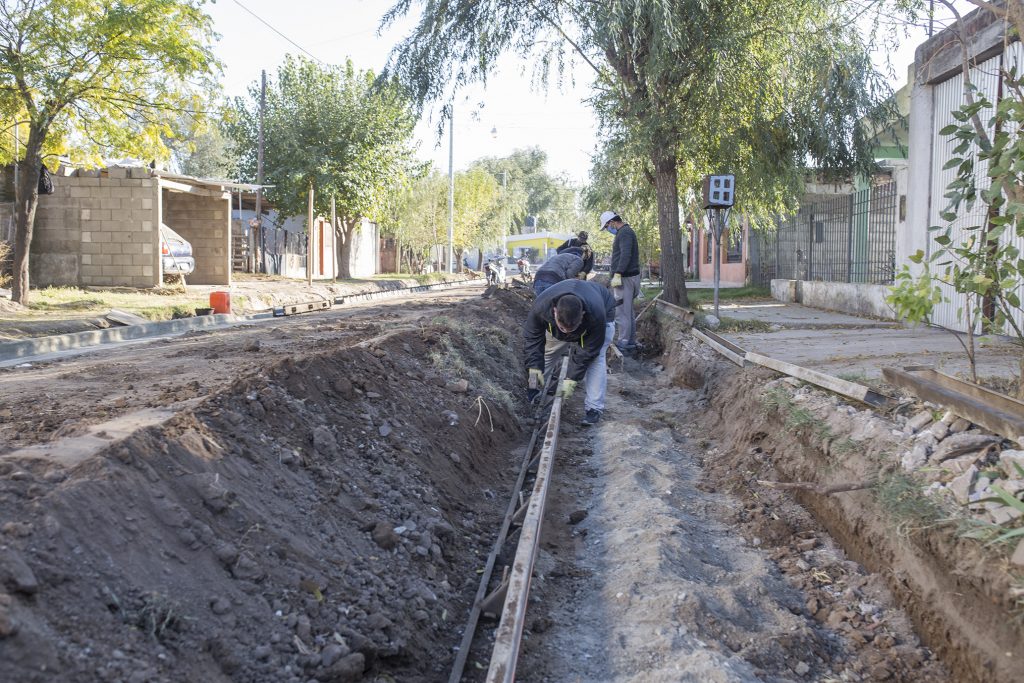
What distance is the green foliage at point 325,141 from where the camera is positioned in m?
32.4

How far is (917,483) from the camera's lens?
4.88 m

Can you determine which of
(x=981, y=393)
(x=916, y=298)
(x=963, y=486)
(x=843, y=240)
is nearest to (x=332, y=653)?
(x=963, y=486)

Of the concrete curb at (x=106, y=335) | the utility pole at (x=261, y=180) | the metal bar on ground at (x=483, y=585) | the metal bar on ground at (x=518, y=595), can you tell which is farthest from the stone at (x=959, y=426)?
the utility pole at (x=261, y=180)

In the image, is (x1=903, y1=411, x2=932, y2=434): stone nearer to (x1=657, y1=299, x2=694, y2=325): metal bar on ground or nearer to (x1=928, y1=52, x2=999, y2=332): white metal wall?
(x1=928, y1=52, x2=999, y2=332): white metal wall

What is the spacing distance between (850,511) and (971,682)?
1.66 meters

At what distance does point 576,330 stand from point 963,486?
4.29 metres

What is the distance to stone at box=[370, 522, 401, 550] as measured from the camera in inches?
205

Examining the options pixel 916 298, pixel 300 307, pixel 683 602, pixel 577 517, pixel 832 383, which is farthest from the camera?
pixel 300 307

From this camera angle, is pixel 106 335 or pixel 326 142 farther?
pixel 326 142

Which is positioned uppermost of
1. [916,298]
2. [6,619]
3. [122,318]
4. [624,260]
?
[624,260]

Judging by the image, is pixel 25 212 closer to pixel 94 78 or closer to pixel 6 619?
pixel 94 78

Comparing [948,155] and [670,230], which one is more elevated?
[948,155]

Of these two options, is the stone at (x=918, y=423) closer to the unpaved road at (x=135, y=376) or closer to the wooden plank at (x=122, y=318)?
the unpaved road at (x=135, y=376)

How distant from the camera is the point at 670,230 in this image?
59.6 feet
